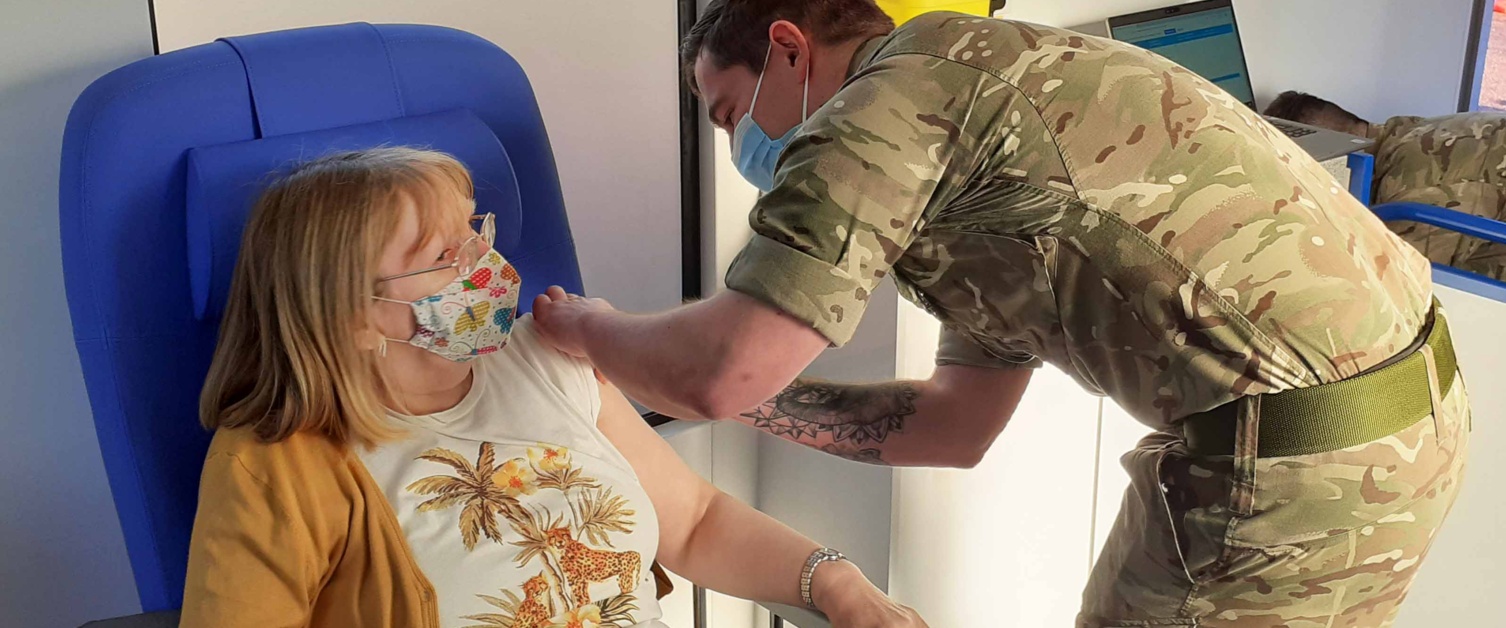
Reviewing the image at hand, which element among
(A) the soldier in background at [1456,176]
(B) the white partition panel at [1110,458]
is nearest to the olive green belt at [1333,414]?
(B) the white partition panel at [1110,458]

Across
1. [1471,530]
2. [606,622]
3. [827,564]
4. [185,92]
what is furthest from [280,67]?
[1471,530]

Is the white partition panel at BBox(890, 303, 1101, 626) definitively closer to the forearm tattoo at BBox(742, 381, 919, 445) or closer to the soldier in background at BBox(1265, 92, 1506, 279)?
the forearm tattoo at BBox(742, 381, 919, 445)

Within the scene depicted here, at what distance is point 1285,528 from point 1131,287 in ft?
1.06

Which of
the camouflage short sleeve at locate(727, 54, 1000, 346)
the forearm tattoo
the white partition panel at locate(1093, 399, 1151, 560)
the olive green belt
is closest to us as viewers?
the camouflage short sleeve at locate(727, 54, 1000, 346)

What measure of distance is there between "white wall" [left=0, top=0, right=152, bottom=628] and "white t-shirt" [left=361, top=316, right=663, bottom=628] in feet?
1.70

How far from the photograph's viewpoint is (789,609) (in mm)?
1690

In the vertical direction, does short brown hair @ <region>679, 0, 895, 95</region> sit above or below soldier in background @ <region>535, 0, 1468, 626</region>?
above

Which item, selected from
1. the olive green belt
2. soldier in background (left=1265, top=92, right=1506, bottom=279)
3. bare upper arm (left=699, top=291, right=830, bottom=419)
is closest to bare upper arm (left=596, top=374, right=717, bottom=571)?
bare upper arm (left=699, top=291, right=830, bottom=419)

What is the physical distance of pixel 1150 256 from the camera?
1.27 m

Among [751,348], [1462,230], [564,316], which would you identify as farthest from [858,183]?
[1462,230]

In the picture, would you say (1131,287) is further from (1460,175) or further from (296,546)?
(1460,175)

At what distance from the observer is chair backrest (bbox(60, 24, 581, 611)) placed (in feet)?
4.53

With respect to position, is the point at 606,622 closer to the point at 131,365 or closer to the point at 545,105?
the point at 131,365

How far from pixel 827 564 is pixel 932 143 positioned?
0.67 metres
